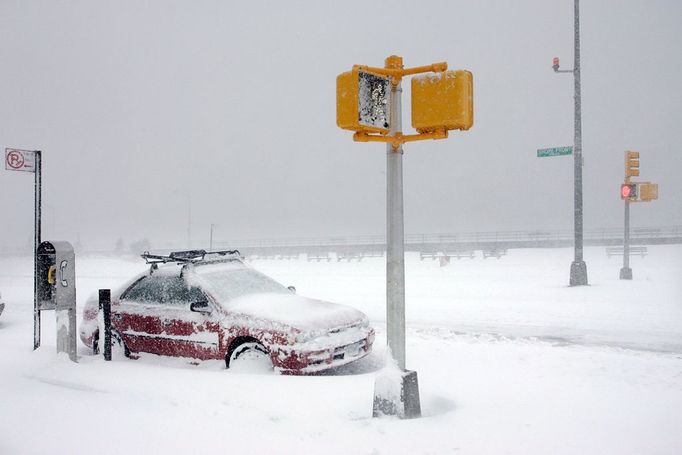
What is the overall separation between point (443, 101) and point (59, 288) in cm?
579

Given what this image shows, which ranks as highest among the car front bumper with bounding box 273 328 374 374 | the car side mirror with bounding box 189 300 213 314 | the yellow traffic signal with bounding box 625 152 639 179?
the yellow traffic signal with bounding box 625 152 639 179

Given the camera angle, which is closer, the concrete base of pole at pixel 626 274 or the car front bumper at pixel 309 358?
the car front bumper at pixel 309 358

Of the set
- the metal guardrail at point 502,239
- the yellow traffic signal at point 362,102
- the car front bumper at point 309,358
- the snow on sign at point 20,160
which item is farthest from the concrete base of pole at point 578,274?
the metal guardrail at point 502,239

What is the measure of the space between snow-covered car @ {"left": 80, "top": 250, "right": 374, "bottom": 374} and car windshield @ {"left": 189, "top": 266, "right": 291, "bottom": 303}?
0.04 ft

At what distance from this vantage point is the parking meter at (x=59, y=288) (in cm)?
791

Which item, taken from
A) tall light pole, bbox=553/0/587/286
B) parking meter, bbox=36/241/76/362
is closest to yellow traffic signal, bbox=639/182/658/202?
tall light pole, bbox=553/0/587/286

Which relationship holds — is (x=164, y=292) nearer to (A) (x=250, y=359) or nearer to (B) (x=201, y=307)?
(B) (x=201, y=307)

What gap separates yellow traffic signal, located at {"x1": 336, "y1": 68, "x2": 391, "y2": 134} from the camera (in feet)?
16.2

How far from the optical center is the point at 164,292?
8164 mm

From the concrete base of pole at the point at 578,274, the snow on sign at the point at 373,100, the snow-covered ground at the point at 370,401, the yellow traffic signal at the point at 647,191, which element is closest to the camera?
the snow-covered ground at the point at 370,401

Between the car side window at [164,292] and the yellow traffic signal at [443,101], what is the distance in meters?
4.10

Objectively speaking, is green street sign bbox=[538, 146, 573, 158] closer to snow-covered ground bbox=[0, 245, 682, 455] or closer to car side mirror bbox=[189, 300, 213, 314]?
snow-covered ground bbox=[0, 245, 682, 455]

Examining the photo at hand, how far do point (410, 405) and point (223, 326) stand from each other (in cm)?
297

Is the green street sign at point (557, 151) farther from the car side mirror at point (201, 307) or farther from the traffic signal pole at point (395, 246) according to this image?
the traffic signal pole at point (395, 246)
